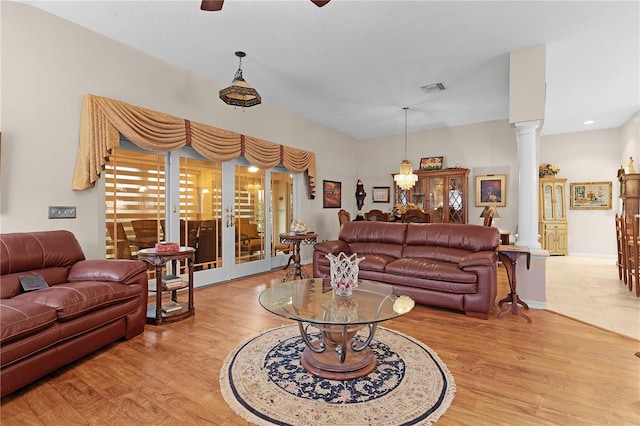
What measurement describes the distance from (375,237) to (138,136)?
328 centimetres

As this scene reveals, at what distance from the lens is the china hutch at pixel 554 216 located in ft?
24.1

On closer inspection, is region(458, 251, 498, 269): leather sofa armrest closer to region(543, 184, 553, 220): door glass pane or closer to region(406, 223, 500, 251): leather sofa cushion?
region(406, 223, 500, 251): leather sofa cushion

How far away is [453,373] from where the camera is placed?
2.14 metres

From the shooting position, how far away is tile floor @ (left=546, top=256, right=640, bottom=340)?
316 centimetres

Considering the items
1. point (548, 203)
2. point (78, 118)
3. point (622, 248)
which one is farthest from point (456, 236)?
point (548, 203)

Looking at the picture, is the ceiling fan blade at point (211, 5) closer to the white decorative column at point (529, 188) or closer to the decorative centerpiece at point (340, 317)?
the decorative centerpiece at point (340, 317)

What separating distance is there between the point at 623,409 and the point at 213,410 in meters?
2.27

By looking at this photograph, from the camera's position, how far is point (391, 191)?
25.7 ft

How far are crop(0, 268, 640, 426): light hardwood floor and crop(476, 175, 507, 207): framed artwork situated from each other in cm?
377

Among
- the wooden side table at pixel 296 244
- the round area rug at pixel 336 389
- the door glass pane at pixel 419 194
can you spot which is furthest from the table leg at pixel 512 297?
the door glass pane at pixel 419 194

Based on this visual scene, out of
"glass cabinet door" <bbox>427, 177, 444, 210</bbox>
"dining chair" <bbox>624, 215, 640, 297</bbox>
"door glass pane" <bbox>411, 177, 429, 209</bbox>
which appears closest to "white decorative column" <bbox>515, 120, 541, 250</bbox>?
"dining chair" <bbox>624, 215, 640, 297</bbox>

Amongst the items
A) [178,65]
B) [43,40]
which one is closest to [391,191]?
[178,65]

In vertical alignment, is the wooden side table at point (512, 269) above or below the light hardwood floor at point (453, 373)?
above

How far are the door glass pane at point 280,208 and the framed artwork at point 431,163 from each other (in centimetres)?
307
